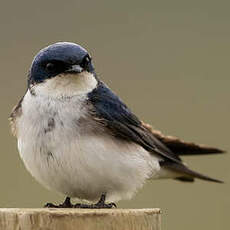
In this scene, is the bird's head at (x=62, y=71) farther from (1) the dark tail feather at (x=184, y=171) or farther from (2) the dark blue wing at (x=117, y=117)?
(1) the dark tail feather at (x=184, y=171)

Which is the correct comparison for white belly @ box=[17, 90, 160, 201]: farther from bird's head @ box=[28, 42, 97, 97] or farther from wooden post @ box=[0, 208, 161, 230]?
wooden post @ box=[0, 208, 161, 230]

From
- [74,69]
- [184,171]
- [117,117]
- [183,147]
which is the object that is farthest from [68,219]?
[184,171]

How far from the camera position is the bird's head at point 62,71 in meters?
3.94

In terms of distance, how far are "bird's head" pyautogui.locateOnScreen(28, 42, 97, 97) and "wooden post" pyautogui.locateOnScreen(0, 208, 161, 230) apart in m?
0.91

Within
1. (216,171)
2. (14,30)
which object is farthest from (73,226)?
(14,30)

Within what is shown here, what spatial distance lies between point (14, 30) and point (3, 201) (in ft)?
7.76

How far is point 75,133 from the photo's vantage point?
3957 mm

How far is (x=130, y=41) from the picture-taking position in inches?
339

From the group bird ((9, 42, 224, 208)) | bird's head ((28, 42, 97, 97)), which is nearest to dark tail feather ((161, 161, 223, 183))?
bird ((9, 42, 224, 208))

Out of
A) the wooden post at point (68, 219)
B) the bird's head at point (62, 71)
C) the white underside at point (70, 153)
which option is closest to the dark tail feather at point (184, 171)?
the white underside at point (70, 153)

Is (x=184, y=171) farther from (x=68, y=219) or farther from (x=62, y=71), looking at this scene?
(x=68, y=219)

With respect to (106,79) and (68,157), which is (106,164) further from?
(106,79)

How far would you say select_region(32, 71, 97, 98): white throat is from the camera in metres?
3.99

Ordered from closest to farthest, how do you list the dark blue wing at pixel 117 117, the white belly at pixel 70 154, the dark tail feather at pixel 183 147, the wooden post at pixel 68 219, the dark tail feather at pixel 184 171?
the wooden post at pixel 68 219 → the white belly at pixel 70 154 → the dark blue wing at pixel 117 117 → the dark tail feather at pixel 183 147 → the dark tail feather at pixel 184 171
